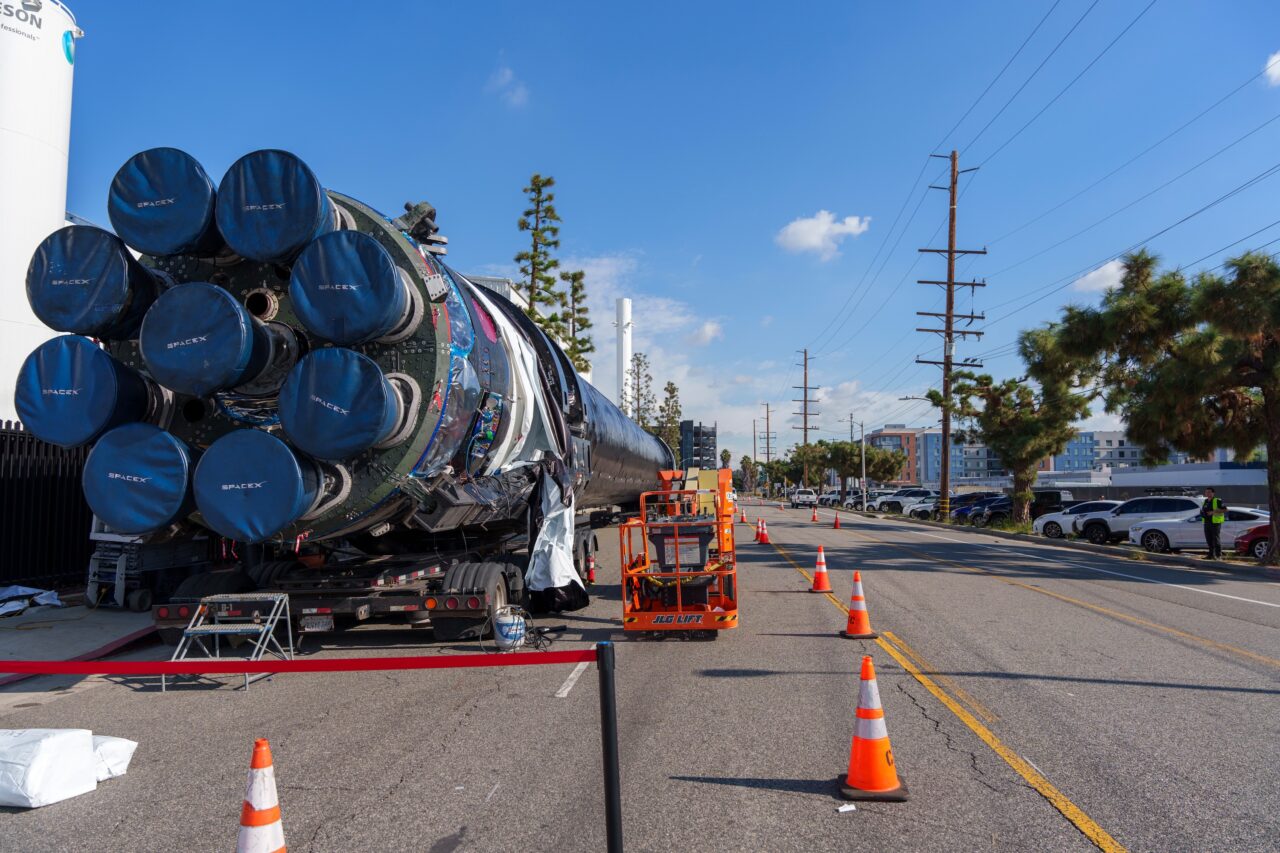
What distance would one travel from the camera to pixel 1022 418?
117 ft

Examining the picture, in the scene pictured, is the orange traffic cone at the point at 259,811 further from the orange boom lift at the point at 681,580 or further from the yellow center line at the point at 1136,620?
the yellow center line at the point at 1136,620

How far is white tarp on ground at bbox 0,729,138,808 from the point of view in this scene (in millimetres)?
→ 4590

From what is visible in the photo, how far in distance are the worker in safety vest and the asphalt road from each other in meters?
12.4

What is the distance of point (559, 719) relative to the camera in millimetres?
6250

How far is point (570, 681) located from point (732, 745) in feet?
7.67

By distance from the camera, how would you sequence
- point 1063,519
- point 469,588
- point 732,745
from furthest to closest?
1. point 1063,519
2. point 469,588
3. point 732,745

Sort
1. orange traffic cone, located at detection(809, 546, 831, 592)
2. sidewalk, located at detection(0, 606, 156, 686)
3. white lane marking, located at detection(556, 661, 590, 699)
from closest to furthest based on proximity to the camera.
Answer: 1. white lane marking, located at detection(556, 661, 590, 699)
2. sidewalk, located at detection(0, 606, 156, 686)
3. orange traffic cone, located at detection(809, 546, 831, 592)

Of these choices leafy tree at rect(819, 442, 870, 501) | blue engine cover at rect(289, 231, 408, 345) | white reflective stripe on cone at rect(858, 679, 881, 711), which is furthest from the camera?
leafy tree at rect(819, 442, 870, 501)

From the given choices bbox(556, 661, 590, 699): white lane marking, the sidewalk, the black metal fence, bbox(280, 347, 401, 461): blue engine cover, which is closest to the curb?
bbox(556, 661, 590, 699): white lane marking

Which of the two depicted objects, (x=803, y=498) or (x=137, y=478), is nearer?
(x=137, y=478)

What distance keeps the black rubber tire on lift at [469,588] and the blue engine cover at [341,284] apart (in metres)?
2.98

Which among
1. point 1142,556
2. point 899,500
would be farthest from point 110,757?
point 899,500

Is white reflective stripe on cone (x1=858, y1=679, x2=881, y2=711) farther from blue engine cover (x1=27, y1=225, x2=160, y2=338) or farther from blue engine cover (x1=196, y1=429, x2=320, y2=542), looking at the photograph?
blue engine cover (x1=27, y1=225, x2=160, y2=338)

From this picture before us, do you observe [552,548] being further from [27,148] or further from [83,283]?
[27,148]
